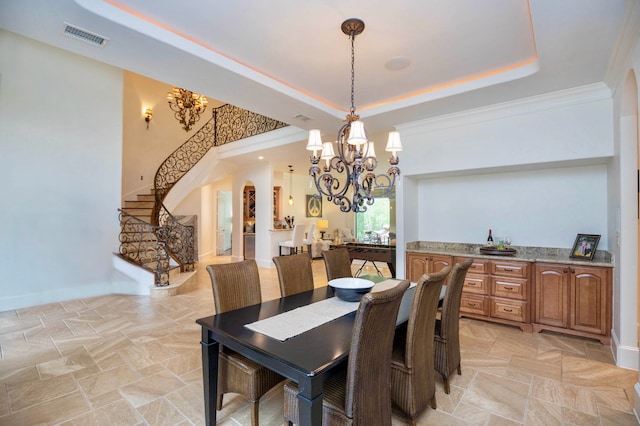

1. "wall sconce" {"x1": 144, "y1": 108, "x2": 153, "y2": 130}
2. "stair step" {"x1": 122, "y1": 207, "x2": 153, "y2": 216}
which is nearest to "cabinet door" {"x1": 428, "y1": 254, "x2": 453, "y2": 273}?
"stair step" {"x1": 122, "y1": 207, "x2": 153, "y2": 216}

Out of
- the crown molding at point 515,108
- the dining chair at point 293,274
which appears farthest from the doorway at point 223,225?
Answer: the dining chair at point 293,274

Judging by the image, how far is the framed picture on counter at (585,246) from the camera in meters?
3.53

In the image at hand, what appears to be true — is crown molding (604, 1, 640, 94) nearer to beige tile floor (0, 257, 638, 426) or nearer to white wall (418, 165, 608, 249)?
white wall (418, 165, 608, 249)

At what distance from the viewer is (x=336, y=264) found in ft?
11.0

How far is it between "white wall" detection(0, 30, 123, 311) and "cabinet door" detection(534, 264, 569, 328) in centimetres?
660

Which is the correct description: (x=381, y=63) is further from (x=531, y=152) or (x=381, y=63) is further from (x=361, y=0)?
(x=531, y=152)

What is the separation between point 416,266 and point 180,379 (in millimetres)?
3365

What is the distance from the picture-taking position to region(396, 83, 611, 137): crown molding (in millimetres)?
3309

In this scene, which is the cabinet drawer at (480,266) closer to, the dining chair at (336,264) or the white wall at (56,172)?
the dining chair at (336,264)

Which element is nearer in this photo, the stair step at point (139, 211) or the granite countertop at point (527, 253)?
the granite countertop at point (527, 253)

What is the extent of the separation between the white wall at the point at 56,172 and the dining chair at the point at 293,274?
13.9 feet

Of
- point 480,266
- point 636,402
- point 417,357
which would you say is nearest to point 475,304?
point 480,266

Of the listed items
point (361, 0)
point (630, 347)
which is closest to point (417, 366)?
point (630, 347)

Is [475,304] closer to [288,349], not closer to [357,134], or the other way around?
[357,134]
